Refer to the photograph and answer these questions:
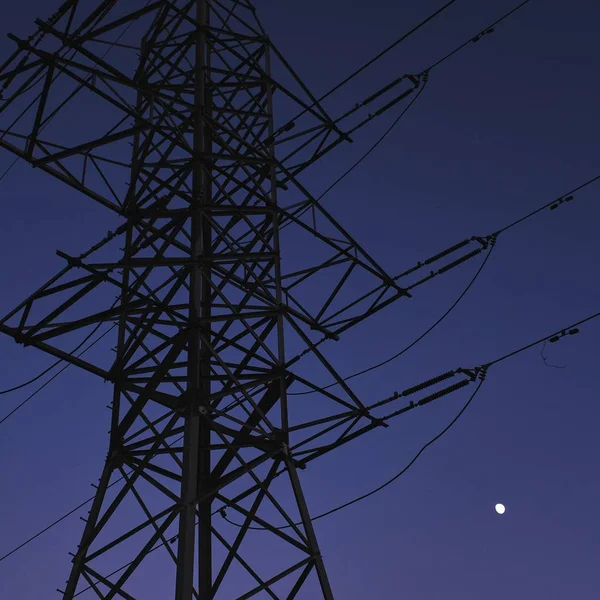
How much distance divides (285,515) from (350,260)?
17.3 ft

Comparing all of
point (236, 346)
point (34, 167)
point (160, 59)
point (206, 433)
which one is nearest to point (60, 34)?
point (34, 167)

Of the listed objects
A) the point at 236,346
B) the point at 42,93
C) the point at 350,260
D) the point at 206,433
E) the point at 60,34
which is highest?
the point at 60,34

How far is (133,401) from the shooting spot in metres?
11.9

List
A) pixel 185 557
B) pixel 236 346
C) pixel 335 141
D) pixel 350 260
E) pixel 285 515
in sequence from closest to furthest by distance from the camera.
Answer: pixel 185 557 → pixel 285 515 → pixel 236 346 → pixel 350 260 → pixel 335 141

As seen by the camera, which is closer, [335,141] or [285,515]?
[285,515]

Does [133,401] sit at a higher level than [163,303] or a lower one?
lower

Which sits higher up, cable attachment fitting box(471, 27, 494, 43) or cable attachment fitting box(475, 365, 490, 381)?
cable attachment fitting box(471, 27, 494, 43)

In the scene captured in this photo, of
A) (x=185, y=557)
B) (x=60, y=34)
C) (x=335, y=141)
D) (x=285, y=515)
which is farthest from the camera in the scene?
(x=335, y=141)

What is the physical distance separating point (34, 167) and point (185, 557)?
6.26 m

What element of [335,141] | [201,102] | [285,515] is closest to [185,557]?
[285,515]

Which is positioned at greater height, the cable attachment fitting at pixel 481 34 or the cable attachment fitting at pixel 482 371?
the cable attachment fitting at pixel 481 34

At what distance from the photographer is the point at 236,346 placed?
12.8m

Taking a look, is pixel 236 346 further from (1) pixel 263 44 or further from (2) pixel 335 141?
(1) pixel 263 44

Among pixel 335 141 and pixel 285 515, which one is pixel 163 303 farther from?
pixel 335 141
